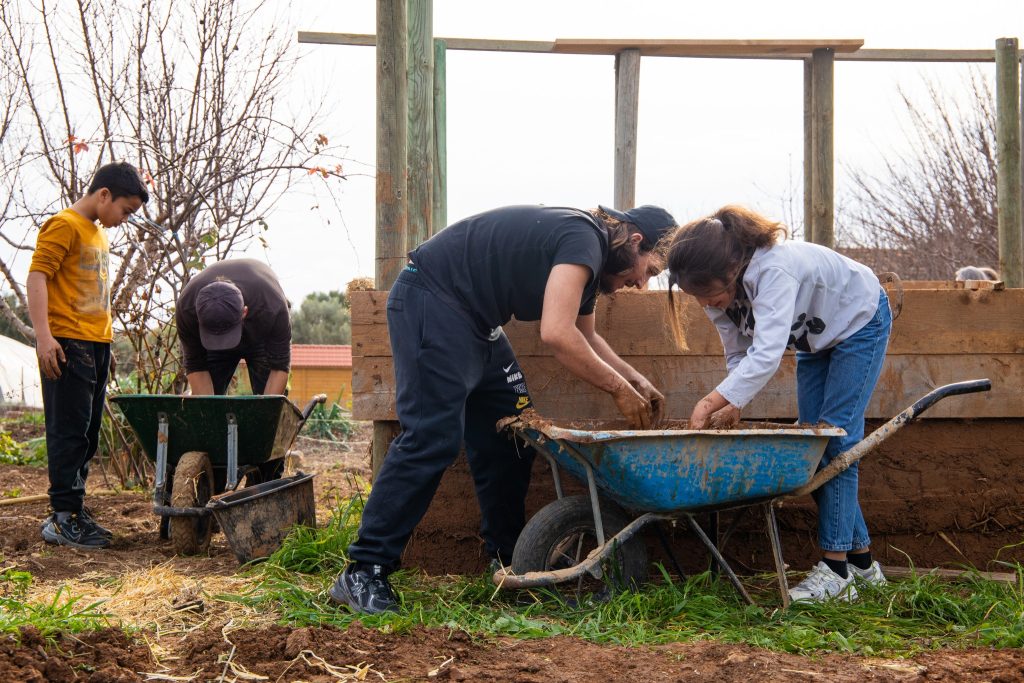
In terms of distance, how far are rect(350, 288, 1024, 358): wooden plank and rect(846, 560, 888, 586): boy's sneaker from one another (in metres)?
0.92

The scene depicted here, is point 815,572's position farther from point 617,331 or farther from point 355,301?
point 355,301

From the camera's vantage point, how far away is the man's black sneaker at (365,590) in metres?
3.01

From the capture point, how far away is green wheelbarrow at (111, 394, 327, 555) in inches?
161

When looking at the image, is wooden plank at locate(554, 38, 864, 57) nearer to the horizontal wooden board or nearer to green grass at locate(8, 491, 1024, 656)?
the horizontal wooden board

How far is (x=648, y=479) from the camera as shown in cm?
286

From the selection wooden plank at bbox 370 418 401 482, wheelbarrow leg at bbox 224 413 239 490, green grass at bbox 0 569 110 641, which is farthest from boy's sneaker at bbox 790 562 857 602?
wheelbarrow leg at bbox 224 413 239 490

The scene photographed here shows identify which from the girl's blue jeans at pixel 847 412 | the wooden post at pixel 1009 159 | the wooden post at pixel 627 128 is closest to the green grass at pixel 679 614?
the girl's blue jeans at pixel 847 412

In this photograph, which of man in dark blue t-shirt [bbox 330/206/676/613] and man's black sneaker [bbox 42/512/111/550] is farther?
man's black sneaker [bbox 42/512/111/550]

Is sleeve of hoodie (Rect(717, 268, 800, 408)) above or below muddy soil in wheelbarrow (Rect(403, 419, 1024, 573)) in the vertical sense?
above

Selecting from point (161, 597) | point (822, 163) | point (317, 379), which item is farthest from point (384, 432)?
point (317, 379)

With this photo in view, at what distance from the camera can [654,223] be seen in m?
3.18

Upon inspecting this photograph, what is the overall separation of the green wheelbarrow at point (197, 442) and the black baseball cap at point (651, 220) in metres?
1.80

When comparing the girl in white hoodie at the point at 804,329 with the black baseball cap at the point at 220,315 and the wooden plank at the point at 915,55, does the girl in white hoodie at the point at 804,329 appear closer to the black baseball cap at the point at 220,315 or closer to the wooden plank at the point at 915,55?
the wooden plank at the point at 915,55

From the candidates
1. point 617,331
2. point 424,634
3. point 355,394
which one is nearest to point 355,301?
point 355,394
